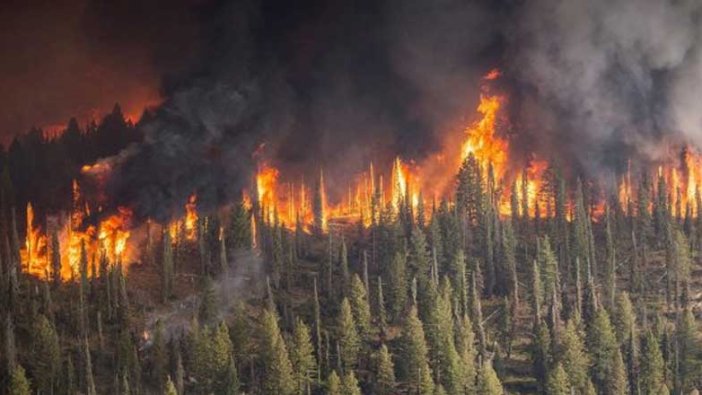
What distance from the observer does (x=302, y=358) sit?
168m

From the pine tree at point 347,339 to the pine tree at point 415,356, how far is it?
298 inches

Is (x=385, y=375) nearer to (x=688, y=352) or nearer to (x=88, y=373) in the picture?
(x=88, y=373)

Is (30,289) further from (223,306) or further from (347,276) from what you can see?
(347,276)

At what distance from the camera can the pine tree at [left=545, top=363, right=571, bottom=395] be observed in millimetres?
167625

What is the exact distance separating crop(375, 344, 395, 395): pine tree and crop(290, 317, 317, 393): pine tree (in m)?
9.68

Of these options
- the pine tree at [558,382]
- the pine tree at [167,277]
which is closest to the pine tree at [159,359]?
the pine tree at [167,277]

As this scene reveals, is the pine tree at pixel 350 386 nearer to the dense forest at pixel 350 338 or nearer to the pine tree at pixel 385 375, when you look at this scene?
the dense forest at pixel 350 338

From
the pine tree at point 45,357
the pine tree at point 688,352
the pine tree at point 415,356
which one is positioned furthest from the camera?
the pine tree at point 688,352

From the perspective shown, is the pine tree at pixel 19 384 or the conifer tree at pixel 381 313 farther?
the conifer tree at pixel 381 313

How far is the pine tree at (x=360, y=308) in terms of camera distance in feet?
598

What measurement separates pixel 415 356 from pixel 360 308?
53.4 ft

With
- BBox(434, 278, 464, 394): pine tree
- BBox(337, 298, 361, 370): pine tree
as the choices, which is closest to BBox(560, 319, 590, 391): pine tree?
BBox(434, 278, 464, 394): pine tree

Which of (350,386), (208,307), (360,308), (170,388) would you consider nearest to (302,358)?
(350,386)

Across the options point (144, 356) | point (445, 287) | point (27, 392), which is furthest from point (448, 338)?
point (27, 392)
